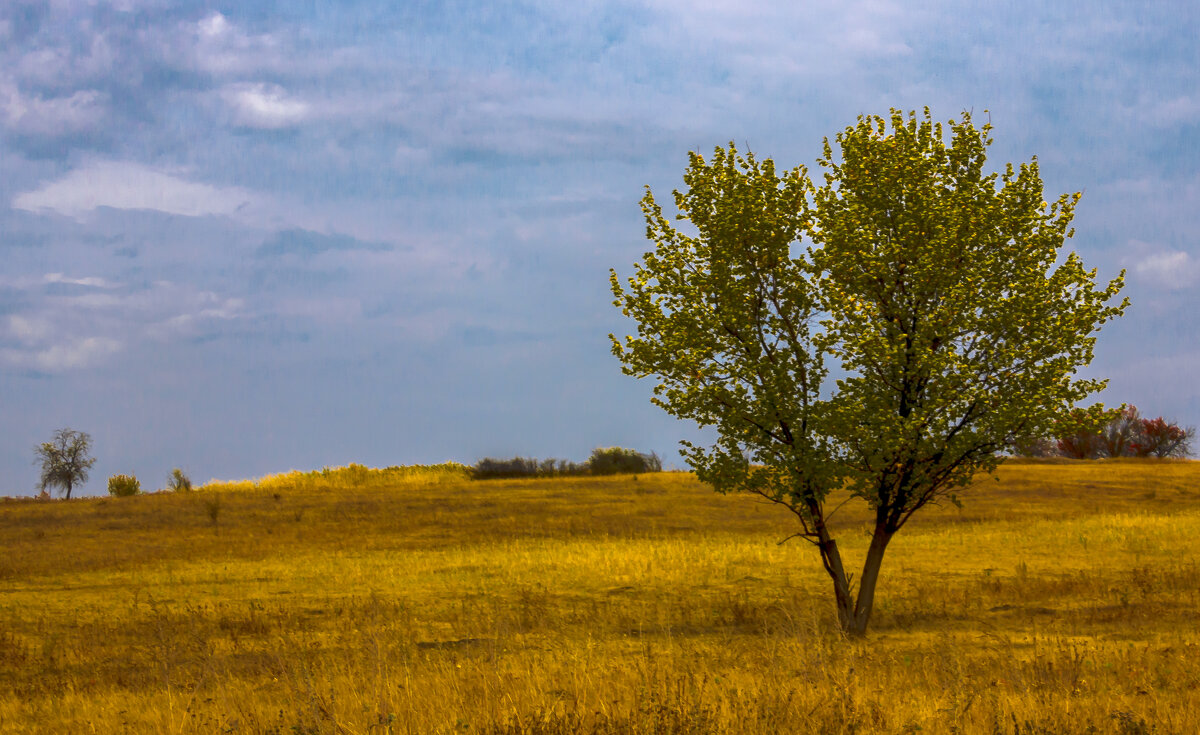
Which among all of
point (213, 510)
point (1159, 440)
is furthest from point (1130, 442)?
point (213, 510)

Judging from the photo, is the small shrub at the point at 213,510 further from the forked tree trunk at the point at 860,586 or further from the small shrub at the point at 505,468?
the forked tree trunk at the point at 860,586

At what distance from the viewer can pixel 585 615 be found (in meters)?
22.8

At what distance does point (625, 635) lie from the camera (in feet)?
65.0

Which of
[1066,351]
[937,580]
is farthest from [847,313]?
[937,580]

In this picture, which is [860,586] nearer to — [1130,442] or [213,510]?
[213,510]

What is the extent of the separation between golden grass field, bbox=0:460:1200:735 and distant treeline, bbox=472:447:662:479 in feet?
38.1

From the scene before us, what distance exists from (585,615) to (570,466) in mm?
47086

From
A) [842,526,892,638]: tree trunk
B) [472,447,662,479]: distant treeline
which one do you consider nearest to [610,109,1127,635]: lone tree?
[842,526,892,638]: tree trunk

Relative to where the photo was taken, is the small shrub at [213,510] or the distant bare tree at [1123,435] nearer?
the small shrub at [213,510]

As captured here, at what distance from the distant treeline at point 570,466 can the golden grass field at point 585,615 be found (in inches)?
457

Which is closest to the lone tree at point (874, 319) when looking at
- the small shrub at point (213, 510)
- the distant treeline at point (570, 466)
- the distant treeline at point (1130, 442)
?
the small shrub at point (213, 510)

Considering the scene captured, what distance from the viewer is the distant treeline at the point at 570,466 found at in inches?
2714

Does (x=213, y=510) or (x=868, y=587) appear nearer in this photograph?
(x=868, y=587)

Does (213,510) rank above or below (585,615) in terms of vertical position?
above
